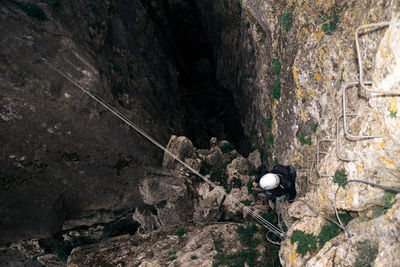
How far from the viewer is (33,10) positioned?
9516 mm

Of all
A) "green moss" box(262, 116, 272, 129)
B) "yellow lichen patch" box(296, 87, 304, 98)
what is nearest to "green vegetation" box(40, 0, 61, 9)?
"yellow lichen patch" box(296, 87, 304, 98)

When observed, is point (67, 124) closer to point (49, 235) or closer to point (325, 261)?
point (49, 235)

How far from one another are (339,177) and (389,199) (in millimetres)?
1152

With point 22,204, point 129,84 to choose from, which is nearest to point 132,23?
point 129,84

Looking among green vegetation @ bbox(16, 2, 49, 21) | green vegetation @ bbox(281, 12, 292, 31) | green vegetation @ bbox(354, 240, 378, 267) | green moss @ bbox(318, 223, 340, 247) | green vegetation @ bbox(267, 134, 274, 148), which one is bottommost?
green moss @ bbox(318, 223, 340, 247)

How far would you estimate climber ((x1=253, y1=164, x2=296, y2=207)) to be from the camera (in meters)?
7.75

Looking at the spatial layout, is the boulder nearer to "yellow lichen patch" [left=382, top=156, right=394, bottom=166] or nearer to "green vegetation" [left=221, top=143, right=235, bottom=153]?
"green vegetation" [left=221, top=143, right=235, bottom=153]

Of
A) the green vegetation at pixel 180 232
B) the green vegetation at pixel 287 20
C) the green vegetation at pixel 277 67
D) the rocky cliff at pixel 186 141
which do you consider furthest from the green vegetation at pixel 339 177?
the green vegetation at pixel 180 232

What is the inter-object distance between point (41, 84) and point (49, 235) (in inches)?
255

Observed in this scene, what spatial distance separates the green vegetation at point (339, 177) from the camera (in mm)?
6026

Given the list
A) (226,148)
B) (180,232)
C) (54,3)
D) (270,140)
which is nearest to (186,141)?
(226,148)

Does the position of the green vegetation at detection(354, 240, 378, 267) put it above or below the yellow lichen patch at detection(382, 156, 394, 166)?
below

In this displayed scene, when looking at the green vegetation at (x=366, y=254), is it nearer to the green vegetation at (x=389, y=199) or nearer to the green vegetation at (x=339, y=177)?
the green vegetation at (x=389, y=199)

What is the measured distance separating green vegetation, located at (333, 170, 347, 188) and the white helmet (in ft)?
5.90
